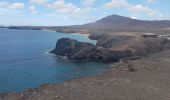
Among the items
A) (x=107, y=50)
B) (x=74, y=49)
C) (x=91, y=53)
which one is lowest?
(x=91, y=53)

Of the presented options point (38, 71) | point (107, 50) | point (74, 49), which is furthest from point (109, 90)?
point (74, 49)

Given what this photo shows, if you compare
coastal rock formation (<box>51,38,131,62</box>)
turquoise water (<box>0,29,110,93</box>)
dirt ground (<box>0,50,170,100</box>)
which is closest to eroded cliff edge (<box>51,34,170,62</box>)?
coastal rock formation (<box>51,38,131,62</box>)

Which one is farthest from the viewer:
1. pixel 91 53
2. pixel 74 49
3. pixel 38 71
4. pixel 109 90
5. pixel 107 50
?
pixel 74 49

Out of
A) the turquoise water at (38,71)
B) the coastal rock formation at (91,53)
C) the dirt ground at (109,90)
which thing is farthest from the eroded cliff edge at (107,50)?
the dirt ground at (109,90)

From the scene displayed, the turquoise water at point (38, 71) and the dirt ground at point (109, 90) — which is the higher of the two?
the dirt ground at point (109, 90)

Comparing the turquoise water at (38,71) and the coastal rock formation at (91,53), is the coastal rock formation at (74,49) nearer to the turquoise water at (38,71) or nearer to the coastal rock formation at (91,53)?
the coastal rock formation at (91,53)

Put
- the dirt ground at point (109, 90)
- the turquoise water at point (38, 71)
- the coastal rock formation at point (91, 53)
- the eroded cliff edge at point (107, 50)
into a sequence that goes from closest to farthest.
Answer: the dirt ground at point (109, 90) < the turquoise water at point (38, 71) < the coastal rock formation at point (91, 53) < the eroded cliff edge at point (107, 50)

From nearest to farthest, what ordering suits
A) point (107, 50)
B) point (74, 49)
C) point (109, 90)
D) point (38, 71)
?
point (109, 90)
point (38, 71)
point (107, 50)
point (74, 49)

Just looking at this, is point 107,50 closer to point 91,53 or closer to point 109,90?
point 91,53

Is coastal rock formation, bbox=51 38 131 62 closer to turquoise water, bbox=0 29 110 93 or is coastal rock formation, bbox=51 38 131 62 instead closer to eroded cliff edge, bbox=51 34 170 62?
eroded cliff edge, bbox=51 34 170 62

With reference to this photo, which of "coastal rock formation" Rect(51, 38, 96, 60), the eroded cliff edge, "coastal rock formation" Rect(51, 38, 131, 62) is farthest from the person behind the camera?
"coastal rock formation" Rect(51, 38, 96, 60)

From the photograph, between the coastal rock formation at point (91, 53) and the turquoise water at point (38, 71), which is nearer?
the turquoise water at point (38, 71)

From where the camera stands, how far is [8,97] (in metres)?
44.0

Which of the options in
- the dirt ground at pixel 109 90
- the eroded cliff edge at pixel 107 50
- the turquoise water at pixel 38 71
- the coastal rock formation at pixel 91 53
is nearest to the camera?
the dirt ground at pixel 109 90
